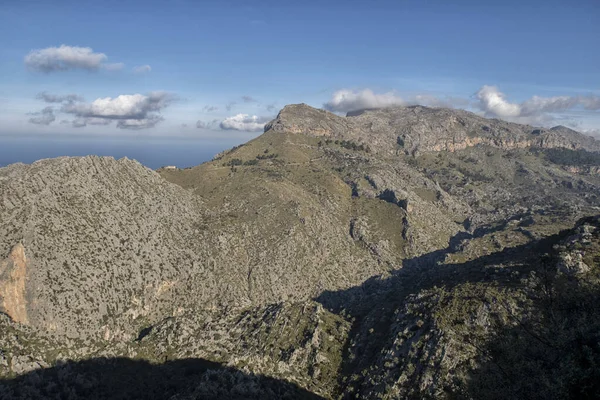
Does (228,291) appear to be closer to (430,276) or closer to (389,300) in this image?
(389,300)

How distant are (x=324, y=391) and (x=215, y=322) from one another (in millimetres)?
45780

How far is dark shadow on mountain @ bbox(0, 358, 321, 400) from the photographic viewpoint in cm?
8588

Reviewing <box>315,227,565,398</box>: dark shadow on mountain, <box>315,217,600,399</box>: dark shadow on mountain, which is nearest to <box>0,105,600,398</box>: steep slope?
<box>315,227,565,398</box>: dark shadow on mountain

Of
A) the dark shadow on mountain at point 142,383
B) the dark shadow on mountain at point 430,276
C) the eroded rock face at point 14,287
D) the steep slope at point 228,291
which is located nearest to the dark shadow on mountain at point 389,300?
the dark shadow on mountain at point 430,276

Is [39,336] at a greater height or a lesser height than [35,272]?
lesser

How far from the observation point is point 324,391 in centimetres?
9281

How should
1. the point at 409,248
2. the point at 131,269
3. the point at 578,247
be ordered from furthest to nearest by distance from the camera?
the point at 409,248, the point at 131,269, the point at 578,247

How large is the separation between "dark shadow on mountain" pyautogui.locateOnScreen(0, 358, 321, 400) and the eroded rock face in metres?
19.1

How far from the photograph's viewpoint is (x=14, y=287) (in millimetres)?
103188

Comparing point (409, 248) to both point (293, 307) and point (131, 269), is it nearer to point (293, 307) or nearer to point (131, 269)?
point (293, 307)

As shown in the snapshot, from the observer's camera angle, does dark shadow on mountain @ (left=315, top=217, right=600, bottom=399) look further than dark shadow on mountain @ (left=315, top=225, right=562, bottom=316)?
No

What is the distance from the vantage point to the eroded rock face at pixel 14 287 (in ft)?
333

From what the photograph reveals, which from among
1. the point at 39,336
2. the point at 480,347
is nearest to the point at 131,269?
the point at 39,336

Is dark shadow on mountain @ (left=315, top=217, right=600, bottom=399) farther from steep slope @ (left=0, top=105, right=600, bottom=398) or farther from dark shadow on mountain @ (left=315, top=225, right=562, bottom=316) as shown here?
steep slope @ (left=0, top=105, right=600, bottom=398)
